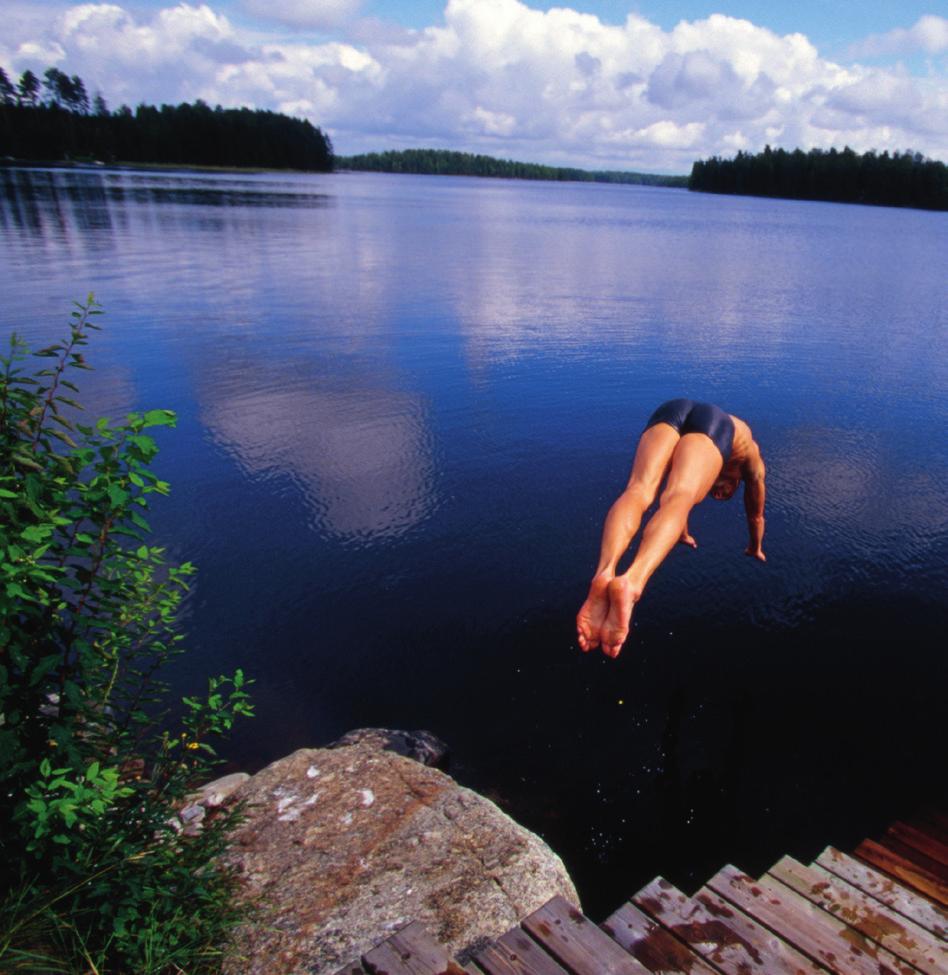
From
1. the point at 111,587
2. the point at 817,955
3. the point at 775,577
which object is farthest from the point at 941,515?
the point at 111,587

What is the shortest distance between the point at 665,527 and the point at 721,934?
290cm

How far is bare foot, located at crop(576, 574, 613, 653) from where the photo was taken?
17.6 feet

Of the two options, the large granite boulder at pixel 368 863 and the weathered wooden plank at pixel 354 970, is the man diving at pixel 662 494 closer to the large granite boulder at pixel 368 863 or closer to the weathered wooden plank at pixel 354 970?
the large granite boulder at pixel 368 863

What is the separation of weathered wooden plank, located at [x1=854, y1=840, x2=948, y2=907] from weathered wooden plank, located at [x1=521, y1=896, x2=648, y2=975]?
375 centimetres

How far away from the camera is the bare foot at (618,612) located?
17.1ft

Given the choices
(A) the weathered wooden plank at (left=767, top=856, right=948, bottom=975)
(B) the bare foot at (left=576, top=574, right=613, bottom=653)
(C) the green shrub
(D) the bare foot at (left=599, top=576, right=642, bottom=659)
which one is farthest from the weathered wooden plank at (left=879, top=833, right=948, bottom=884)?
(C) the green shrub

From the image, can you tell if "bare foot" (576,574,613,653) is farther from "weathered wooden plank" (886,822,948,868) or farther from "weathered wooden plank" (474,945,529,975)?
"weathered wooden plank" (886,822,948,868)

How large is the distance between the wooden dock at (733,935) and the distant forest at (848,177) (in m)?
170

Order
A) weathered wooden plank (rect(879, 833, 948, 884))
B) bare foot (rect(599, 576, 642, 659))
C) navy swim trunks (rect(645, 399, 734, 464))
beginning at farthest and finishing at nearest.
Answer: navy swim trunks (rect(645, 399, 734, 464)) < weathered wooden plank (rect(879, 833, 948, 884)) < bare foot (rect(599, 576, 642, 659))

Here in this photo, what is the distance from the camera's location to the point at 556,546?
12422mm

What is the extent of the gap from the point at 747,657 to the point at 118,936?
350 inches

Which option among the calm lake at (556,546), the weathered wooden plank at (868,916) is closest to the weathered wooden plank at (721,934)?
the weathered wooden plank at (868,916)

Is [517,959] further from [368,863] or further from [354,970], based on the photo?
[368,863]

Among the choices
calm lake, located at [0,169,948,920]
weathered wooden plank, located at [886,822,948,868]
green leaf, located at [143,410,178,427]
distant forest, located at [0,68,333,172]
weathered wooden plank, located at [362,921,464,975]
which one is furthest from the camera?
distant forest, located at [0,68,333,172]
